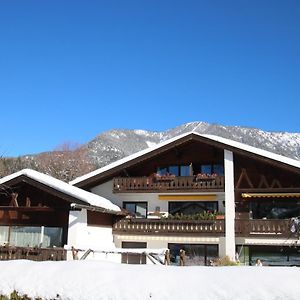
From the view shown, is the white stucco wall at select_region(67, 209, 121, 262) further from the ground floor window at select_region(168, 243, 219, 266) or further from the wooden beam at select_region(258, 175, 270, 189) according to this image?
the wooden beam at select_region(258, 175, 270, 189)

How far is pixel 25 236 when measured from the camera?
2402cm

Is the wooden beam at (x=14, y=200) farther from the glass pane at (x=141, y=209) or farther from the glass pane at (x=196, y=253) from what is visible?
the glass pane at (x=196, y=253)

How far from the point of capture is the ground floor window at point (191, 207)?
91.2 ft

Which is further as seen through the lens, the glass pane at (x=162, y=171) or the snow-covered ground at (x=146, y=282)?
the glass pane at (x=162, y=171)

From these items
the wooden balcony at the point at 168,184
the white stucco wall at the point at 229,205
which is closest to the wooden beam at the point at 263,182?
the white stucco wall at the point at 229,205

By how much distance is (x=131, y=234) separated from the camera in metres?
27.2

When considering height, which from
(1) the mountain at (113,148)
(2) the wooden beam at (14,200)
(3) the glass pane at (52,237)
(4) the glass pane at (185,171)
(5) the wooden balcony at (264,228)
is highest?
(1) the mountain at (113,148)

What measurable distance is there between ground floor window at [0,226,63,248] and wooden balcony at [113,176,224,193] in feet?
17.9

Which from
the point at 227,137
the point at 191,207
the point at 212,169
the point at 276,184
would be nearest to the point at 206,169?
the point at 212,169

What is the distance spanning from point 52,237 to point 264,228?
35.5 feet

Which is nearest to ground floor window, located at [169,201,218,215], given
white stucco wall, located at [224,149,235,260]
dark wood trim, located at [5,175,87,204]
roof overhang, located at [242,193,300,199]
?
white stucco wall, located at [224,149,235,260]

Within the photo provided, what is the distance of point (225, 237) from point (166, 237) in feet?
10.6

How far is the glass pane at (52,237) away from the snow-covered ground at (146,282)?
619 inches

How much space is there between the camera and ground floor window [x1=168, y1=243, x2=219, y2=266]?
86.0 ft
